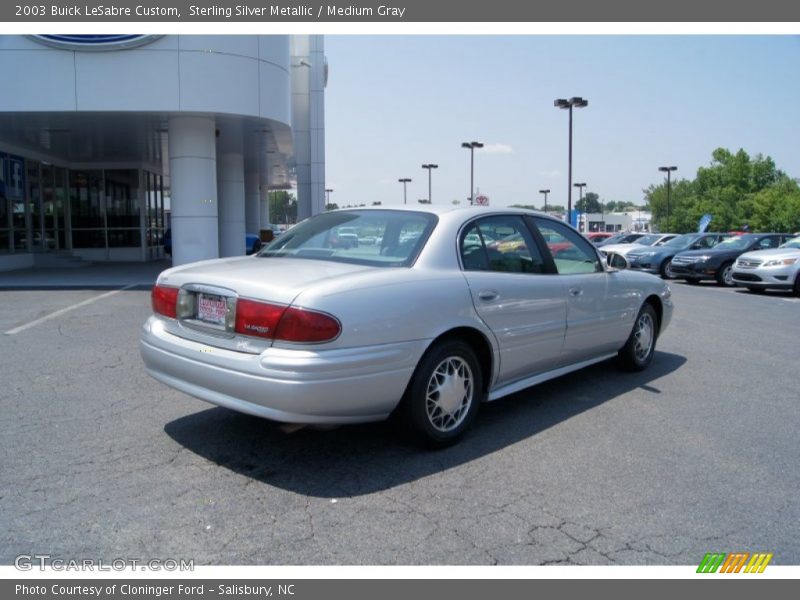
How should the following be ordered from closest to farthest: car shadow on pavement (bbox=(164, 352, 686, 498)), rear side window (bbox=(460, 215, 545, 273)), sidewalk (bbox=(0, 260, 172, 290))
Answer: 1. car shadow on pavement (bbox=(164, 352, 686, 498))
2. rear side window (bbox=(460, 215, 545, 273))
3. sidewalk (bbox=(0, 260, 172, 290))

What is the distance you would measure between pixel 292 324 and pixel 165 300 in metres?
1.22

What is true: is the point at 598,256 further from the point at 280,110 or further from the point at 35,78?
the point at 35,78

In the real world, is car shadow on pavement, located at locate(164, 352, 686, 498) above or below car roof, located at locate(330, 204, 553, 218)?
below

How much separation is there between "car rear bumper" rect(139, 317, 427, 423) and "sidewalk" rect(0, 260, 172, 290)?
1068 centimetres

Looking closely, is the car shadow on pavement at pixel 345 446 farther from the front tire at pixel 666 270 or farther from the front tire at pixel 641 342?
the front tire at pixel 666 270

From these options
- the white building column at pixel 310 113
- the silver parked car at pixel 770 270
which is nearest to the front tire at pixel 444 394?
the silver parked car at pixel 770 270

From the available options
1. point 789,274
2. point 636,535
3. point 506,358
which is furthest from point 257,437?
point 789,274

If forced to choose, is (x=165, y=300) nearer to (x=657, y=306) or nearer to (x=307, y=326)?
(x=307, y=326)

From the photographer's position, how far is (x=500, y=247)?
15.7 ft

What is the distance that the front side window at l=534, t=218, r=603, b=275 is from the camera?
5.29m

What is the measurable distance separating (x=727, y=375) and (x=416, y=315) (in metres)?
4.16

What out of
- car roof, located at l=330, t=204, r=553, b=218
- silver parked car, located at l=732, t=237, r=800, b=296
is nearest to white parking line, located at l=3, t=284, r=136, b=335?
car roof, located at l=330, t=204, r=553, b=218

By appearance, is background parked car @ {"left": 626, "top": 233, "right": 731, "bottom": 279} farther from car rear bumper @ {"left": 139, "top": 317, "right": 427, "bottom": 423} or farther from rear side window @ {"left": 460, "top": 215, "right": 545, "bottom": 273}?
car rear bumper @ {"left": 139, "top": 317, "right": 427, "bottom": 423}

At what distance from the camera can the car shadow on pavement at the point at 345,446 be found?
377 centimetres
